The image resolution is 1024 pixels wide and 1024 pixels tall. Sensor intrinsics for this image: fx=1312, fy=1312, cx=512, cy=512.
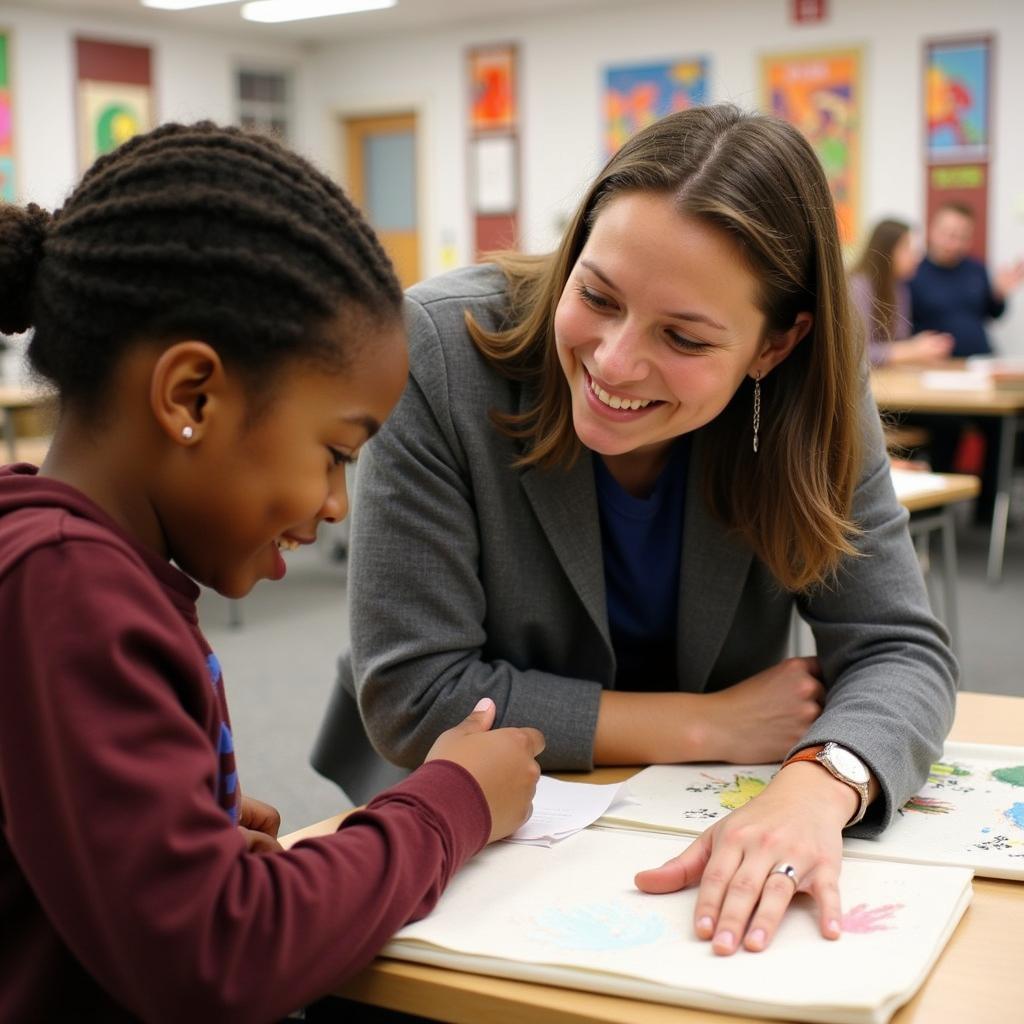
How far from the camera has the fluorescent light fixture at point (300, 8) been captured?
27.2 ft

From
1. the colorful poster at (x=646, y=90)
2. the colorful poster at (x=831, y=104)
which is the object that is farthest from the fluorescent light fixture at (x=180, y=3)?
the colorful poster at (x=831, y=104)

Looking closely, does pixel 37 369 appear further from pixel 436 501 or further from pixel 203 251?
pixel 436 501

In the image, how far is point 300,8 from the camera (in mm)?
8414

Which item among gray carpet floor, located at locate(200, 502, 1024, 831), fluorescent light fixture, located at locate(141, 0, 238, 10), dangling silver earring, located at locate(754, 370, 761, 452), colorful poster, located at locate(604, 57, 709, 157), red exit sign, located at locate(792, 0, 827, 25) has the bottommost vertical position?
gray carpet floor, located at locate(200, 502, 1024, 831)

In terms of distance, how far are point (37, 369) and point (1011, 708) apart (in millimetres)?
1064

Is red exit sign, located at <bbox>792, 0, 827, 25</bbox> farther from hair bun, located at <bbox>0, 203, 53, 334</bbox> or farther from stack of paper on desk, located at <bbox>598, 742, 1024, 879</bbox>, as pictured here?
hair bun, located at <bbox>0, 203, 53, 334</bbox>

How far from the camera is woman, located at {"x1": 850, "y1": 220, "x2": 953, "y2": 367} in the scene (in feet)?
18.8

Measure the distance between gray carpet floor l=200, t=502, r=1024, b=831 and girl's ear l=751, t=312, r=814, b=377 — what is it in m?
1.74

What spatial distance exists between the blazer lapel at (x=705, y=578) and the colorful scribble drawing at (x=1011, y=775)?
299mm

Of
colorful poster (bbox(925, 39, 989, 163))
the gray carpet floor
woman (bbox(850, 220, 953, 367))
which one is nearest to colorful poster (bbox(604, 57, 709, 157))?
colorful poster (bbox(925, 39, 989, 163))

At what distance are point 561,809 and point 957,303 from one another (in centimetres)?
645

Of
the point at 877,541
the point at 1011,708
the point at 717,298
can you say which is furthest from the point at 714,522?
the point at 1011,708

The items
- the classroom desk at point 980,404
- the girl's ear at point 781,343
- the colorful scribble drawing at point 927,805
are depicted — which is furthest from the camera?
the classroom desk at point 980,404

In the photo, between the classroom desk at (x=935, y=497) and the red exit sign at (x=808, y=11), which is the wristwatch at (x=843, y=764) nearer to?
the classroom desk at (x=935, y=497)
